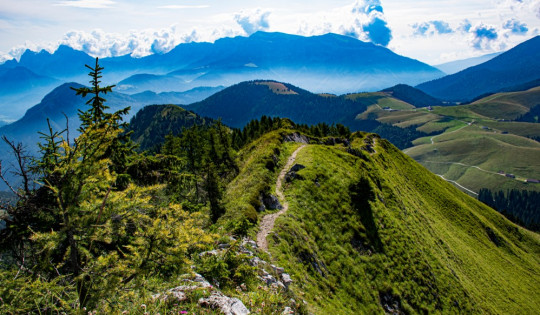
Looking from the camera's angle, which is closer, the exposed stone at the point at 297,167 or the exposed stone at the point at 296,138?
the exposed stone at the point at 297,167

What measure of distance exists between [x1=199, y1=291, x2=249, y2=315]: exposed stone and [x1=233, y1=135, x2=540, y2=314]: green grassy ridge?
9.07 metres

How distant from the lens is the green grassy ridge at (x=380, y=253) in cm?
2575

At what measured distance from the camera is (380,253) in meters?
34.4

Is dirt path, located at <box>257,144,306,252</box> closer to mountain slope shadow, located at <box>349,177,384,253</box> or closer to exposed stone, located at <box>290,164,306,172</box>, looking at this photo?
exposed stone, located at <box>290,164,306,172</box>

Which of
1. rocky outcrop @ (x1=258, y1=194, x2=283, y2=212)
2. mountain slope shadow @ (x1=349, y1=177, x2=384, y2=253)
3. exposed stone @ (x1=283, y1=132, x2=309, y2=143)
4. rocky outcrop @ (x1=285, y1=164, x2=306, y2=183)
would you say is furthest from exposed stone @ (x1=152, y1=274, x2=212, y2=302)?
exposed stone @ (x1=283, y1=132, x2=309, y2=143)

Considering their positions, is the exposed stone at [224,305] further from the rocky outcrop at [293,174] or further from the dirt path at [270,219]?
the rocky outcrop at [293,174]

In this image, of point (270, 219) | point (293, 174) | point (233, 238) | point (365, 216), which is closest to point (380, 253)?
point (365, 216)

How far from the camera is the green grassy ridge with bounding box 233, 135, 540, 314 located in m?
25.8

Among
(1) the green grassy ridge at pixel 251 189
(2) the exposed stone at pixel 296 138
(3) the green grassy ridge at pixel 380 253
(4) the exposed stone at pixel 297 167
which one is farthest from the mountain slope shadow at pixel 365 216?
(2) the exposed stone at pixel 296 138

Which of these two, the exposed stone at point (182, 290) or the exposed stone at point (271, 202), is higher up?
the exposed stone at point (182, 290)

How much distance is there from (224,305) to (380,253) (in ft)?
94.5

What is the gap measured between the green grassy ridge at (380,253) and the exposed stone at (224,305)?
9.07 m

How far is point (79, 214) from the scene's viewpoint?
9.27 meters

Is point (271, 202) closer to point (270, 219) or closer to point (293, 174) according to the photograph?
point (270, 219)
